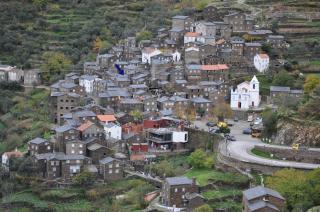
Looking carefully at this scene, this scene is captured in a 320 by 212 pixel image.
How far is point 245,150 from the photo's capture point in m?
45.3

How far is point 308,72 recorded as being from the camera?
55.8 m

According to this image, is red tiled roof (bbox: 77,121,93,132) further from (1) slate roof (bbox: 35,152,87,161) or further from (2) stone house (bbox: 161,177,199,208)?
(2) stone house (bbox: 161,177,199,208)

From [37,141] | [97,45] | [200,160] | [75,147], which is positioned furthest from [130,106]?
[97,45]

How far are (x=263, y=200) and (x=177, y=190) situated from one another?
4984mm

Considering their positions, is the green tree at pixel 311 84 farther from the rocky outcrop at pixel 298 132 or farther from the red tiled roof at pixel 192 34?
the red tiled roof at pixel 192 34

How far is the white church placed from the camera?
5222 cm

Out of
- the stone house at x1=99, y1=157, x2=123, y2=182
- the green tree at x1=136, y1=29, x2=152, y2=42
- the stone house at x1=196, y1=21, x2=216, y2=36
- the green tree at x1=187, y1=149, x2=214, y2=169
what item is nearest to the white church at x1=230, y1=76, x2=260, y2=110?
the green tree at x1=187, y1=149, x2=214, y2=169

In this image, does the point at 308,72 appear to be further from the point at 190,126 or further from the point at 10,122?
the point at 10,122

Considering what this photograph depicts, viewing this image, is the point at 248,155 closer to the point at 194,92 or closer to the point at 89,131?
the point at 89,131

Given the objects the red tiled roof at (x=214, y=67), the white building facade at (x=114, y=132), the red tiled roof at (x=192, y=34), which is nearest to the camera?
the white building facade at (x=114, y=132)

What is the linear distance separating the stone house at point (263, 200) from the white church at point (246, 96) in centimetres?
1423

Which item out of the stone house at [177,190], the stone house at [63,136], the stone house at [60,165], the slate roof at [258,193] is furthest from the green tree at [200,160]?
the stone house at [63,136]

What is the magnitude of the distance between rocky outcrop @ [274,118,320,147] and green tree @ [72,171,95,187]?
31.9 feet

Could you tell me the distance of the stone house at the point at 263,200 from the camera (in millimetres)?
37250
